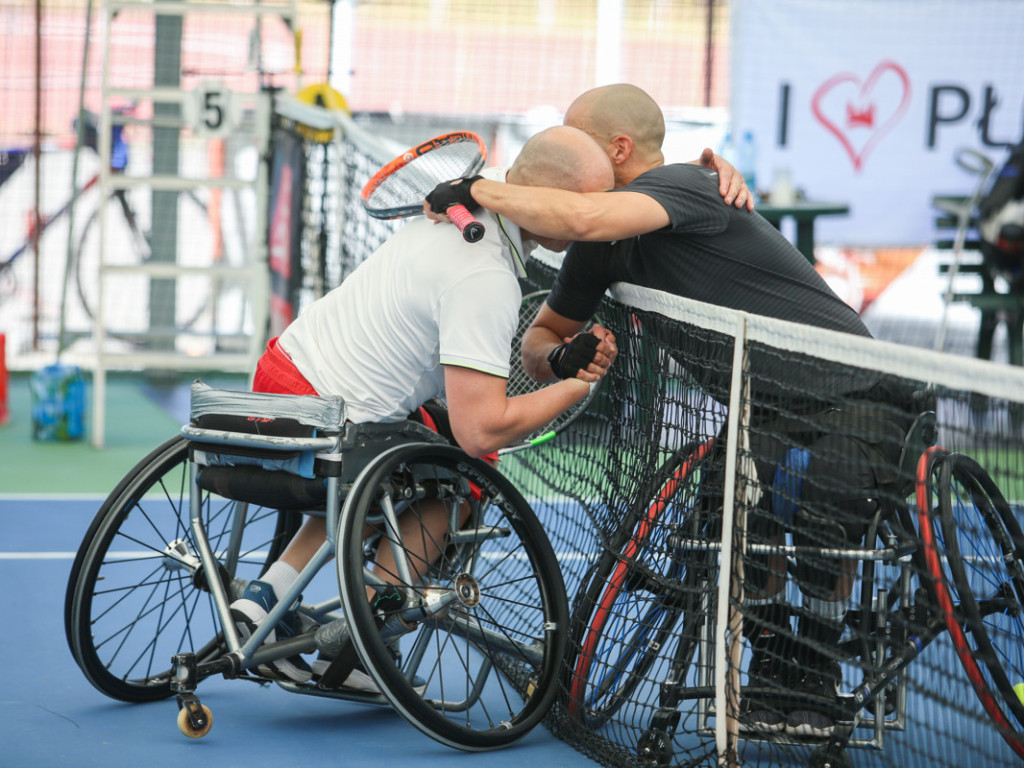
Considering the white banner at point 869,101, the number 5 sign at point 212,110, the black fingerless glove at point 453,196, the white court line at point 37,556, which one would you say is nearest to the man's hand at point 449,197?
the black fingerless glove at point 453,196

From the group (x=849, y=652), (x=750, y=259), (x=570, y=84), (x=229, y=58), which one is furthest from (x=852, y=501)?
(x=570, y=84)

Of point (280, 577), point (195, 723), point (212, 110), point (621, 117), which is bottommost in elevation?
point (195, 723)

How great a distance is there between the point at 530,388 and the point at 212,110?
3.55 metres

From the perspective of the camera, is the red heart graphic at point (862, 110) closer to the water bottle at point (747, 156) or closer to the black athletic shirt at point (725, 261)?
the water bottle at point (747, 156)

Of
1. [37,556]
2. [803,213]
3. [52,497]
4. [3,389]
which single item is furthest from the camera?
[3,389]

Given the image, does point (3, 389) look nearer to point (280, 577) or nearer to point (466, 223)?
point (280, 577)

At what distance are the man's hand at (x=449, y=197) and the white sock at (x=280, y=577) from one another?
851mm

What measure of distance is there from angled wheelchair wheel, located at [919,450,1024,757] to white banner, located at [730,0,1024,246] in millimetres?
6405

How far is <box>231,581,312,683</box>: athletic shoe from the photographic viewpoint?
2.72 metres

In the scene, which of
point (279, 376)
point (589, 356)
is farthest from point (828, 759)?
point (279, 376)

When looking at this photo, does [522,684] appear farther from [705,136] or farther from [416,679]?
[705,136]

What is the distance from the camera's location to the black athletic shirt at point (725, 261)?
2.80 metres

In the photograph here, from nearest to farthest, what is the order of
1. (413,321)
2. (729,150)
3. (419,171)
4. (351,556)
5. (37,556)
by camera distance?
(351,556) < (413,321) < (419,171) < (37,556) < (729,150)

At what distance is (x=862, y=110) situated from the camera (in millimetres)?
8781
